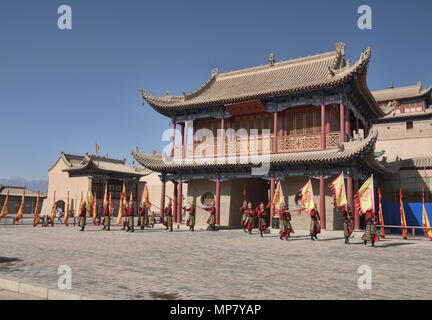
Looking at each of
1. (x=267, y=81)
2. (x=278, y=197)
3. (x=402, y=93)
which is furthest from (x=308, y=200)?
(x=402, y=93)

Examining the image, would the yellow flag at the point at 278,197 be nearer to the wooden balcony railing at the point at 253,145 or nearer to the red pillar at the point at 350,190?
the red pillar at the point at 350,190

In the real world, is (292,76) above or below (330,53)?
below

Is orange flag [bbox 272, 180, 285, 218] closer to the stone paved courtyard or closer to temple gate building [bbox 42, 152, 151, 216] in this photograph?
the stone paved courtyard

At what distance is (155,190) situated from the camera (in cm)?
4953

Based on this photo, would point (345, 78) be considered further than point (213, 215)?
No

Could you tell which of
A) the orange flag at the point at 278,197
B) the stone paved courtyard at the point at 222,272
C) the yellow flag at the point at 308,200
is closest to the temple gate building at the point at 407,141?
the orange flag at the point at 278,197

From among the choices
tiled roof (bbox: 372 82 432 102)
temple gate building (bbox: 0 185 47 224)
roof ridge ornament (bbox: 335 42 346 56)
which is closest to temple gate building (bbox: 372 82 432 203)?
tiled roof (bbox: 372 82 432 102)

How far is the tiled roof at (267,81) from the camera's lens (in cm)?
1830

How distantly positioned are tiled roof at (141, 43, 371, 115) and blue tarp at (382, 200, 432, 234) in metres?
8.17

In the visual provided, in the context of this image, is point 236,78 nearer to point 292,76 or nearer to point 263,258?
point 292,76

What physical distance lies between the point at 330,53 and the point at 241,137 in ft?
23.4

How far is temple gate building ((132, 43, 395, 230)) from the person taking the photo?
1788cm
